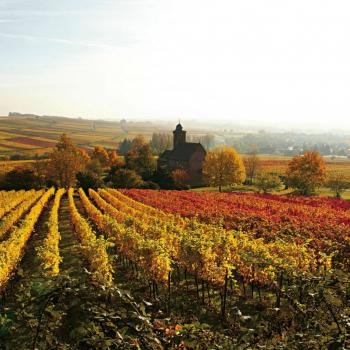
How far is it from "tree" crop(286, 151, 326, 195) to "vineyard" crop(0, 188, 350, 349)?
61.5 feet

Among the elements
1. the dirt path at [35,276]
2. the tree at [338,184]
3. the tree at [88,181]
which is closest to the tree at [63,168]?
the tree at [88,181]

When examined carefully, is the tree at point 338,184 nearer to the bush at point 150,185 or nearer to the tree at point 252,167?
the tree at point 252,167

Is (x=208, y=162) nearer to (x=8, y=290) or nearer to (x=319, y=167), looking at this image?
(x=319, y=167)

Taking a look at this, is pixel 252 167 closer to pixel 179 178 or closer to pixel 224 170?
pixel 224 170

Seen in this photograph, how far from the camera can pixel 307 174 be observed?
6028 cm

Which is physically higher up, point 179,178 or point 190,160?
point 190,160

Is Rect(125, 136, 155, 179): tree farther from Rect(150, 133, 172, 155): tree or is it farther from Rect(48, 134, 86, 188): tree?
Rect(150, 133, 172, 155): tree

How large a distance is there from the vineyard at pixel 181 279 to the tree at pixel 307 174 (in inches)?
738

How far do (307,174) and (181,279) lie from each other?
48.3m

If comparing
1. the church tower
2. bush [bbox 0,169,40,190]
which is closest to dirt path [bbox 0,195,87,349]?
bush [bbox 0,169,40,190]

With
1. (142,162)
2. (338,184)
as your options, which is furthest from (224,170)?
(338,184)

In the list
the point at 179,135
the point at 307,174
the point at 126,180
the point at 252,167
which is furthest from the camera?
the point at 179,135

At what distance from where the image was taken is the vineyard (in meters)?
3.21

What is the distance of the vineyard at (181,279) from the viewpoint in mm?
3211
